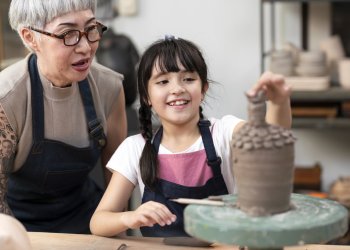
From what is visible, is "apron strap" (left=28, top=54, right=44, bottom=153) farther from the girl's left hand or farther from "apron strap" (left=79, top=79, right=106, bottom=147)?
the girl's left hand

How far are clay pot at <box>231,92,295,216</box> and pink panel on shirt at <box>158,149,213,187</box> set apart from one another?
0.52 m

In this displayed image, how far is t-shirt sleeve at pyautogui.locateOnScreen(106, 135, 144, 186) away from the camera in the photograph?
2133mm

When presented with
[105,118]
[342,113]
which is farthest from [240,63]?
[105,118]

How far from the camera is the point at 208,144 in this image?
2.11 metres

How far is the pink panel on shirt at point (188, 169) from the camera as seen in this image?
2094 mm

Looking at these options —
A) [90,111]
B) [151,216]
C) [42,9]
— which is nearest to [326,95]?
[90,111]

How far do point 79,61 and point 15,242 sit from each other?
2.16 ft

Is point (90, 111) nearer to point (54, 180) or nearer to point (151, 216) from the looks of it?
point (54, 180)

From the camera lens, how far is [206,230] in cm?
146

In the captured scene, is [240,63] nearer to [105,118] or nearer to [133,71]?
[133,71]

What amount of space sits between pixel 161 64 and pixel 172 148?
0.85 ft

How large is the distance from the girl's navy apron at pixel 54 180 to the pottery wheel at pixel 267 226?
82 centimetres

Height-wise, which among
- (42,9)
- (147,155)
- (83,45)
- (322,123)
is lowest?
(322,123)

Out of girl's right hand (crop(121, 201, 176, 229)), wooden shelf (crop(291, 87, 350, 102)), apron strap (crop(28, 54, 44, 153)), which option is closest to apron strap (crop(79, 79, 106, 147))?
apron strap (crop(28, 54, 44, 153))
